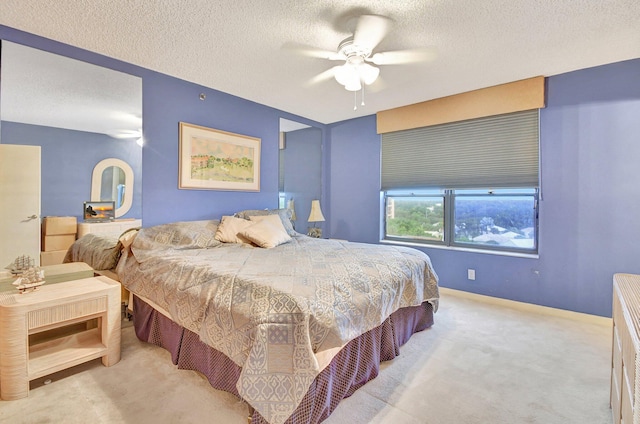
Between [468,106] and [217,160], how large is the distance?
3082 millimetres

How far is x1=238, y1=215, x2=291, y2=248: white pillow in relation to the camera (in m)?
2.91

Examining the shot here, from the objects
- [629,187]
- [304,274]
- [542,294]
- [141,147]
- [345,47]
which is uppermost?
[345,47]

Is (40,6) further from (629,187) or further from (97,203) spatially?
(629,187)

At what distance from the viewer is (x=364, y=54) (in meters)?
2.39

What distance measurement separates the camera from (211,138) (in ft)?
11.2

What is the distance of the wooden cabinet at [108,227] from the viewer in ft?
8.18

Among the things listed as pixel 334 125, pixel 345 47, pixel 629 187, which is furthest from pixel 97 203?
pixel 629 187

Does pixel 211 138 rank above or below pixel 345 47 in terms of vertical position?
below

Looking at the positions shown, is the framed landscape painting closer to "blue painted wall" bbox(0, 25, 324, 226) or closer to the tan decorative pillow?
"blue painted wall" bbox(0, 25, 324, 226)

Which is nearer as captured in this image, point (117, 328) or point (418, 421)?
point (418, 421)

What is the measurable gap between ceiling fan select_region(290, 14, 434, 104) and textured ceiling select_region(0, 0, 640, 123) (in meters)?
0.07

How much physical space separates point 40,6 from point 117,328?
2.28 m

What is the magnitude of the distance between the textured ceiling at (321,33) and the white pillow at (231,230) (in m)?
1.55

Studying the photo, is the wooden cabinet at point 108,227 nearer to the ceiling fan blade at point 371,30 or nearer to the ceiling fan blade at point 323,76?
the ceiling fan blade at point 323,76
